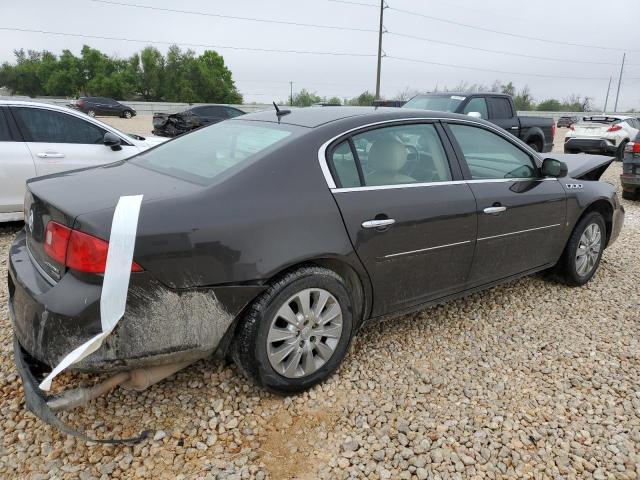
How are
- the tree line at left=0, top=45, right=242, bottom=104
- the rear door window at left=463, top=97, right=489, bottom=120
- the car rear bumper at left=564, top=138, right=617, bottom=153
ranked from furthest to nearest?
the tree line at left=0, top=45, right=242, bottom=104, the car rear bumper at left=564, top=138, right=617, bottom=153, the rear door window at left=463, top=97, right=489, bottom=120

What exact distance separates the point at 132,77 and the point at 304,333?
76989 millimetres

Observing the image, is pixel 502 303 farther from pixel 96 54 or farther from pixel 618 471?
pixel 96 54

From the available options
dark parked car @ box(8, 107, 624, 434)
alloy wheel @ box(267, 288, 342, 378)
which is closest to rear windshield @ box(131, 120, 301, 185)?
dark parked car @ box(8, 107, 624, 434)

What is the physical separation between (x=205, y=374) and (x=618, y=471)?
2.12 meters

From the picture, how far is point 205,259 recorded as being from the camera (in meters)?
2.17

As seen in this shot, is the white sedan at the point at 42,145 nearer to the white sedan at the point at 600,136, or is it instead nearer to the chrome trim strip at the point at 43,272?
the chrome trim strip at the point at 43,272

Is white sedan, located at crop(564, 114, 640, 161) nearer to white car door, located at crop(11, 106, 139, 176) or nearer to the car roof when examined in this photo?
the car roof

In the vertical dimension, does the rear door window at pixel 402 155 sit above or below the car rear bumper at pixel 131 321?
above

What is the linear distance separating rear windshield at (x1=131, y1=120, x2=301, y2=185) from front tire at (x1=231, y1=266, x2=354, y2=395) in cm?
67

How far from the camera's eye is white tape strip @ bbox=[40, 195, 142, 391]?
6.53 feet

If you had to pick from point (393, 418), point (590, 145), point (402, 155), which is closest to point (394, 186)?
point (402, 155)

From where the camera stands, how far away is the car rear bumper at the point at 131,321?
2029mm

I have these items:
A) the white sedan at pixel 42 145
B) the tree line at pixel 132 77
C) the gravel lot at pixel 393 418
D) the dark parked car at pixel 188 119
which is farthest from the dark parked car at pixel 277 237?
the tree line at pixel 132 77

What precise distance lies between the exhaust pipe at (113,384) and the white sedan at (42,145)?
10.9 ft
